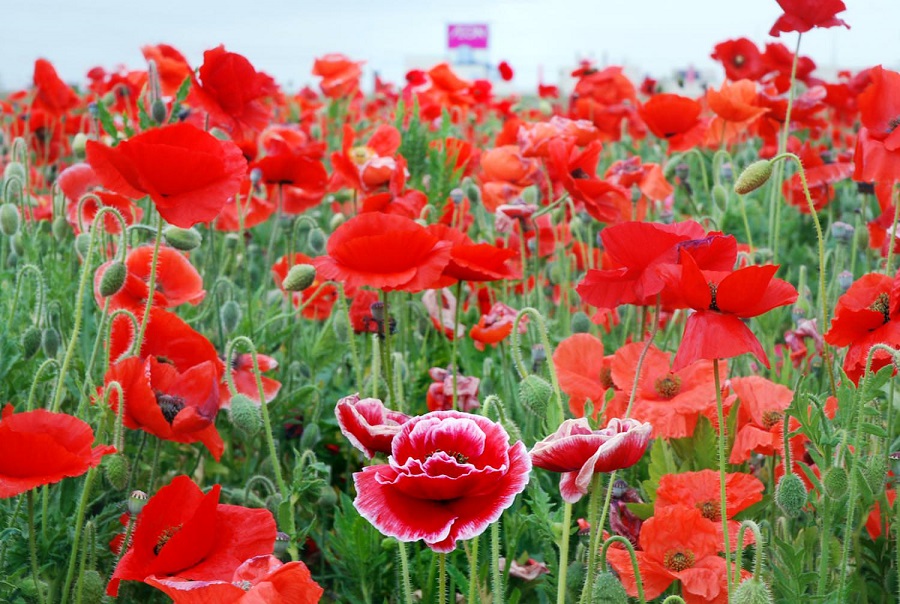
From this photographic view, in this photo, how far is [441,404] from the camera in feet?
6.15

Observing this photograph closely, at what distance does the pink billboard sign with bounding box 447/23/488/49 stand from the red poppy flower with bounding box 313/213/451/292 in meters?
8.15

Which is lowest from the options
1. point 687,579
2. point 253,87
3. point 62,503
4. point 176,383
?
point 62,503

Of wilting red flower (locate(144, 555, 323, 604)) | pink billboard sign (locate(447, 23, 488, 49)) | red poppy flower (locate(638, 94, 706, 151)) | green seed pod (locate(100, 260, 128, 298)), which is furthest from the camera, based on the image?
pink billboard sign (locate(447, 23, 488, 49))

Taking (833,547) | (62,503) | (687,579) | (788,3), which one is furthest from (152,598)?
(788,3)

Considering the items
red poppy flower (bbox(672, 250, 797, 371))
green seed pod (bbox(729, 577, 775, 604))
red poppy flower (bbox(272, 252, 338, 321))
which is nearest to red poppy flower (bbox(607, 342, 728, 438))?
red poppy flower (bbox(672, 250, 797, 371))

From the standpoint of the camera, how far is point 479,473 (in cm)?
99

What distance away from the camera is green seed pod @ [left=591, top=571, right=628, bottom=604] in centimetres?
112

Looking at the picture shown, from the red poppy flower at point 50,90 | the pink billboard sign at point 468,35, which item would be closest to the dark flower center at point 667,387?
the red poppy flower at point 50,90

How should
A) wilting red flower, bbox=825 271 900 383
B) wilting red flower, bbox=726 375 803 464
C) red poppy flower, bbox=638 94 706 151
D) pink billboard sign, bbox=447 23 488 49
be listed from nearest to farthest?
wilting red flower, bbox=825 271 900 383 < wilting red flower, bbox=726 375 803 464 < red poppy flower, bbox=638 94 706 151 < pink billboard sign, bbox=447 23 488 49

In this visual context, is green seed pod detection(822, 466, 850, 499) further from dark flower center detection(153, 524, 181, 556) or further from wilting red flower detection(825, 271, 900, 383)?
dark flower center detection(153, 524, 181, 556)

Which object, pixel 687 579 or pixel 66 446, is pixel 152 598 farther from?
pixel 687 579

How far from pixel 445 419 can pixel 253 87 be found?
1263mm

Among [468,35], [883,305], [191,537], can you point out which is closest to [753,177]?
[883,305]

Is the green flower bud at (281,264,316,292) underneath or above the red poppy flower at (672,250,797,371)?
underneath
